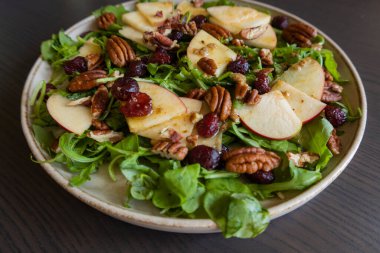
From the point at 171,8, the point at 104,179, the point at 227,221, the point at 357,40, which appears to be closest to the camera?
the point at 227,221

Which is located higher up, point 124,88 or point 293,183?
point 124,88

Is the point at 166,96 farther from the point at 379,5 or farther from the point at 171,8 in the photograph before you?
the point at 379,5

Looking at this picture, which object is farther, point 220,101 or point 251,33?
point 251,33

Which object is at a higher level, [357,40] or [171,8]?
[171,8]

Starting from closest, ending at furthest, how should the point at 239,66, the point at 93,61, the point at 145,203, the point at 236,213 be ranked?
the point at 236,213, the point at 145,203, the point at 239,66, the point at 93,61

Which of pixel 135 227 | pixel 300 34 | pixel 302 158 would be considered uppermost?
pixel 300 34

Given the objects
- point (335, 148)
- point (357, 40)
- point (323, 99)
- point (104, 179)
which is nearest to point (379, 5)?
point (357, 40)

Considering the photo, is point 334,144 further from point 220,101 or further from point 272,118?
point 220,101

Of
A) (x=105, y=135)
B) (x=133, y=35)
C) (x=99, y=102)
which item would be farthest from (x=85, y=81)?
(x=133, y=35)
